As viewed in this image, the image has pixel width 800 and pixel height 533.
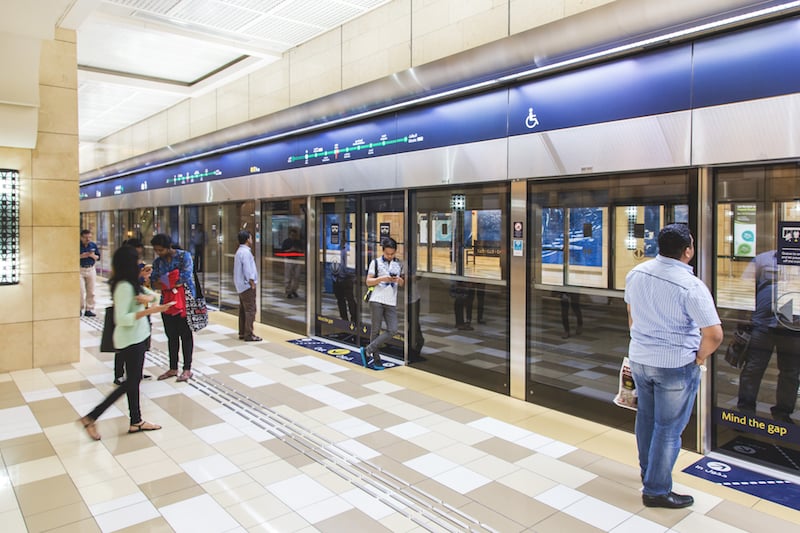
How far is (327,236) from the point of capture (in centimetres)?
813

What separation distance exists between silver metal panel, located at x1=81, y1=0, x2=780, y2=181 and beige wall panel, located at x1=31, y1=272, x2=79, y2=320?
11.4ft

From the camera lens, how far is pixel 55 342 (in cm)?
664

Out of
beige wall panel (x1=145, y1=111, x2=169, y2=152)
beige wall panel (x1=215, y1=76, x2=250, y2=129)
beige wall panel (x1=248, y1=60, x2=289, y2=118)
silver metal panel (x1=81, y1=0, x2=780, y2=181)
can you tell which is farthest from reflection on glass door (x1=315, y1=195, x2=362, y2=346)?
beige wall panel (x1=145, y1=111, x2=169, y2=152)

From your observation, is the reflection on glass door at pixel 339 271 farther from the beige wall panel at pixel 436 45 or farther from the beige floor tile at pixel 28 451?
the beige floor tile at pixel 28 451

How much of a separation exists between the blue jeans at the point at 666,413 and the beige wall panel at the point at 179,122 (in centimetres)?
1070

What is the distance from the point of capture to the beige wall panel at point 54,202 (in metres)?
6.56

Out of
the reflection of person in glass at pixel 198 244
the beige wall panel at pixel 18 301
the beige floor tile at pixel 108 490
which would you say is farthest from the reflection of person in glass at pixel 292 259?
the beige floor tile at pixel 108 490

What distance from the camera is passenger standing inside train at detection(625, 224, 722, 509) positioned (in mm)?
3129

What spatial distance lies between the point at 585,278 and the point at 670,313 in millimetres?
1740

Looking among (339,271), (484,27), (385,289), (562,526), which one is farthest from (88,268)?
(562,526)

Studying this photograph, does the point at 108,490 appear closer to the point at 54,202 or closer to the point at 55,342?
the point at 55,342

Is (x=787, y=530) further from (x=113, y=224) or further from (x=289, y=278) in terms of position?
(x=113, y=224)

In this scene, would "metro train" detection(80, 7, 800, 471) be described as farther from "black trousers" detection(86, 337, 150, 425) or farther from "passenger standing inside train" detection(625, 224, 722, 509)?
"black trousers" detection(86, 337, 150, 425)

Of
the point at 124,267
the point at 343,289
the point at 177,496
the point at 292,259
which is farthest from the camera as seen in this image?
the point at 292,259
